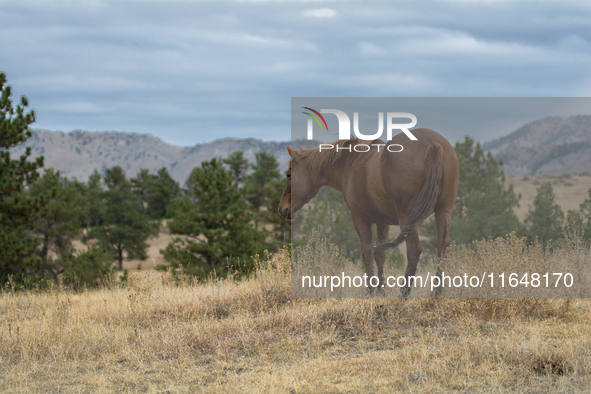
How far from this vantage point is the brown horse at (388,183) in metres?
5.73

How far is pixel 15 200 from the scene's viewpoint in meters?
12.9

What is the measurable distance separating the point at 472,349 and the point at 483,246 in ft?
6.58

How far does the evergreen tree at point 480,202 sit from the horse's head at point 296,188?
283cm

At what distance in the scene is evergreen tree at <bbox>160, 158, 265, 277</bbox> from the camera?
76.5ft

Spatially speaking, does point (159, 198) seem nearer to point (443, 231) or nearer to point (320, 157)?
point (320, 157)

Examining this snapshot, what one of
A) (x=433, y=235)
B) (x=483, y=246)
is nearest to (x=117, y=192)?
(x=433, y=235)

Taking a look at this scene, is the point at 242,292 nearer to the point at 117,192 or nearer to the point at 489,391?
the point at 489,391

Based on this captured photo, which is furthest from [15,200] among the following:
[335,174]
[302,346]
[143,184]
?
[143,184]

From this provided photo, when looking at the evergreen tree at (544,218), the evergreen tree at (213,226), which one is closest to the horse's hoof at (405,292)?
the evergreen tree at (544,218)

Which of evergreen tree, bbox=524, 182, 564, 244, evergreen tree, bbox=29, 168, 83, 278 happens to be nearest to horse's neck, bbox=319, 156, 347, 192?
evergreen tree, bbox=524, 182, 564, 244

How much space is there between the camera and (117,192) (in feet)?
136

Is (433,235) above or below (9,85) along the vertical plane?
below

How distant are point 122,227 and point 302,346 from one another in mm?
39585

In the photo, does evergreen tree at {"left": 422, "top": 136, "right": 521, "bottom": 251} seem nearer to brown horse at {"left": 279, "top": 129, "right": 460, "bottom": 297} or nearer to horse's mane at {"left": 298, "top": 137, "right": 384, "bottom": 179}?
brown horse at {"left": 279, "top": 129, "right": 460, "bottom": 297}
